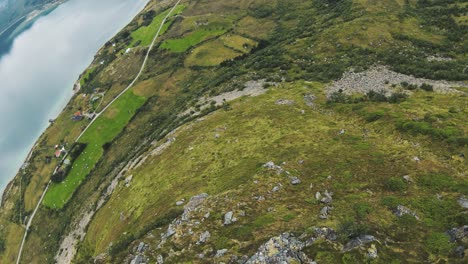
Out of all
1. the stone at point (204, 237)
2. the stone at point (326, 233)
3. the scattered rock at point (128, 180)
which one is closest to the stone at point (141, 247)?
the stone at point (204, 237)

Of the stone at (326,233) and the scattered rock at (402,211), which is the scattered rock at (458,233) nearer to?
the scattered rock at (402,211)

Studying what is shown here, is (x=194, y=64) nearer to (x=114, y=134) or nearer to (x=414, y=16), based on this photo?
(x=114, y=134)

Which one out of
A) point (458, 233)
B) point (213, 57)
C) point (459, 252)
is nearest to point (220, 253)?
point (459, 252)

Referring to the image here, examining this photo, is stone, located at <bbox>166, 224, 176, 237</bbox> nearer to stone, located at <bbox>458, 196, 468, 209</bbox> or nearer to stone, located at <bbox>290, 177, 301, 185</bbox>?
stone, located at <bbox>290, 177, 301, 185</bbox>

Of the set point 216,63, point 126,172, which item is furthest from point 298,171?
point 216,63

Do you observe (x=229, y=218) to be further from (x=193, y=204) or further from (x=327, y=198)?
(x=327, y=198)
